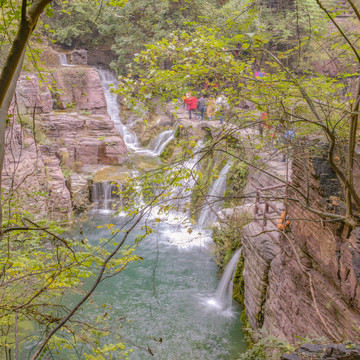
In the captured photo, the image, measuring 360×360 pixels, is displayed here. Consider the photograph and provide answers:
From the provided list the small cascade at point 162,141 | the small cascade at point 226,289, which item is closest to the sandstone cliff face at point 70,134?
the small cascade at point 162,141

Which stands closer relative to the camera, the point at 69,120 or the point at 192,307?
the point at 192,307

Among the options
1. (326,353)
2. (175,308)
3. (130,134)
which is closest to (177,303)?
(175,308)

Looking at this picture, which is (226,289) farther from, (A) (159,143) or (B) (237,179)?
(A) (159,143)

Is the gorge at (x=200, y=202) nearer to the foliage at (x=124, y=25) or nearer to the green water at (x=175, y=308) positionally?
the green water at (x=175, y=308)

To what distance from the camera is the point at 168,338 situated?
24.7 ft

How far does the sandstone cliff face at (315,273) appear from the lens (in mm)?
3938

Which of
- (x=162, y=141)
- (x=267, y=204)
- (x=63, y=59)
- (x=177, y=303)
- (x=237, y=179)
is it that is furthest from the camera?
(x=63, y=59)

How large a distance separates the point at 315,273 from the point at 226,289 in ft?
15.2

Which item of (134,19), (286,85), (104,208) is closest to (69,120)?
(104,208)

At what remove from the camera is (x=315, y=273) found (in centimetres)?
475

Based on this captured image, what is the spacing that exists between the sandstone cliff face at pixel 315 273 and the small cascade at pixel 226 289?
222 centimetres

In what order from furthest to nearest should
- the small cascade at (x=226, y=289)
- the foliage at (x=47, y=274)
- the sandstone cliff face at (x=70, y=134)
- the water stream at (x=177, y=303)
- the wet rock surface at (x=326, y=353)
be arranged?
the sandstone cliff face at (x=70, y=134), the small cascade at (x=226, y=289), the water stream at (x=177, y=303), the foliage at (x=47, y=274), the wet rock surface at (x=326, y=353)

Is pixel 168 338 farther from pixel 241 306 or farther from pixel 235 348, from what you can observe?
pixel 241 306

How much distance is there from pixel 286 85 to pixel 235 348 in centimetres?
618
